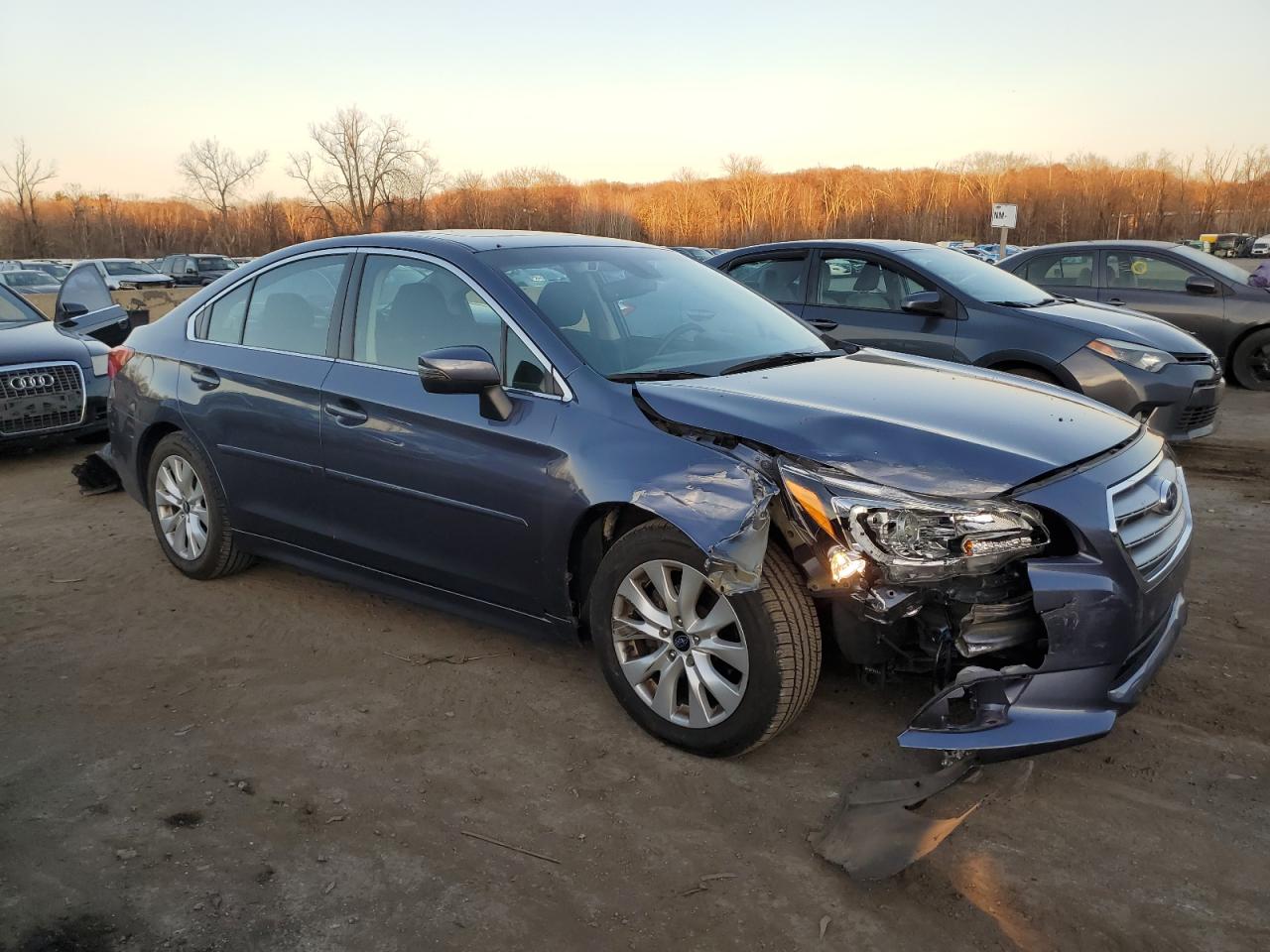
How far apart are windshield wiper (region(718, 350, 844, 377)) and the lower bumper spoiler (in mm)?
1415

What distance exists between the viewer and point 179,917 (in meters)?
2.45

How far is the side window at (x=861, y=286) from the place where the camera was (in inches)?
290

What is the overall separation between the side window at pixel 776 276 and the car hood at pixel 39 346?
5.51m

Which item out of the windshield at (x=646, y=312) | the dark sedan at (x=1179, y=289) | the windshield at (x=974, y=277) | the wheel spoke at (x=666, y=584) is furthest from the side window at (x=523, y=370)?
the dark sedan at (x=1179, y=289)

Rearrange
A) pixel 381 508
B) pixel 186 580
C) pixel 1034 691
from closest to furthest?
pixel 1034 691
pixel 381 508
pixel 186 580

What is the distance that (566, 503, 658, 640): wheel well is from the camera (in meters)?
3.24

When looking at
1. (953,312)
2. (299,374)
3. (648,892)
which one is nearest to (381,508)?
(299,374)

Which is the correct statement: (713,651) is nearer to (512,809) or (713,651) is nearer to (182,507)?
(512,809)

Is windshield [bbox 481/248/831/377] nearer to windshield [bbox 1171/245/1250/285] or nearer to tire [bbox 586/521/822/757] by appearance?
tire [bbox 586/521/822/757]

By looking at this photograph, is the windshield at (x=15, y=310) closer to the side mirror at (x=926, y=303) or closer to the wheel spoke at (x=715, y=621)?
the side mirror at (x=926, y=303)

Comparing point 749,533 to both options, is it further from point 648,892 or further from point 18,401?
point 18,401

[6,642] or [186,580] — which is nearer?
[6,642]

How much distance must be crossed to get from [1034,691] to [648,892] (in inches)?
47.8

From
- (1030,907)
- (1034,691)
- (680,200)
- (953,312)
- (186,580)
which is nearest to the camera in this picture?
(1030,907)
